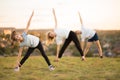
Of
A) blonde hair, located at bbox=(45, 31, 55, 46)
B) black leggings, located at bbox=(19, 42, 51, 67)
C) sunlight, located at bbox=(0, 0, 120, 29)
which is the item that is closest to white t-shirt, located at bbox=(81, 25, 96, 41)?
sunlight, located at bbox=(0, 0, 120, 29)

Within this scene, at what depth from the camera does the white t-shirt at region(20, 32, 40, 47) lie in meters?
3.58

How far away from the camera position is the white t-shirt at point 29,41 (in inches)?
141

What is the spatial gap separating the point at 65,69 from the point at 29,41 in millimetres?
703

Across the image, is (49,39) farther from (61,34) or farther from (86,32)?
(86,32)

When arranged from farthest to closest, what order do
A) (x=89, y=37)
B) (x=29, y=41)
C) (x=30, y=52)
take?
(x=89, y=37), (x=30, y=52), (x=29, y=41)

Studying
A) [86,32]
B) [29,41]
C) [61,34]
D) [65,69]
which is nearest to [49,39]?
[61,34]

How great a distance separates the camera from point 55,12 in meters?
3.93

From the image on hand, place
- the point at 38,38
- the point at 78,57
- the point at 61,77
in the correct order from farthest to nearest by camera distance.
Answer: the point at 78,57, the point at 38,38, the point at 61,77

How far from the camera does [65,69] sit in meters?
3.68

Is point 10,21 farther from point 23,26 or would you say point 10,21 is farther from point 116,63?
point 116,63

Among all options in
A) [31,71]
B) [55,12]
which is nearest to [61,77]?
[31,71]

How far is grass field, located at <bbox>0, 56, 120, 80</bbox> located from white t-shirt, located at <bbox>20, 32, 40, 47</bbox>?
0.34m

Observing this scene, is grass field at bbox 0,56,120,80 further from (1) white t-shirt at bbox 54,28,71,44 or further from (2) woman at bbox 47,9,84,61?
(1) white t-shirt at bbox 54,28,71,44

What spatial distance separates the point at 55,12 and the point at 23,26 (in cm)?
57
